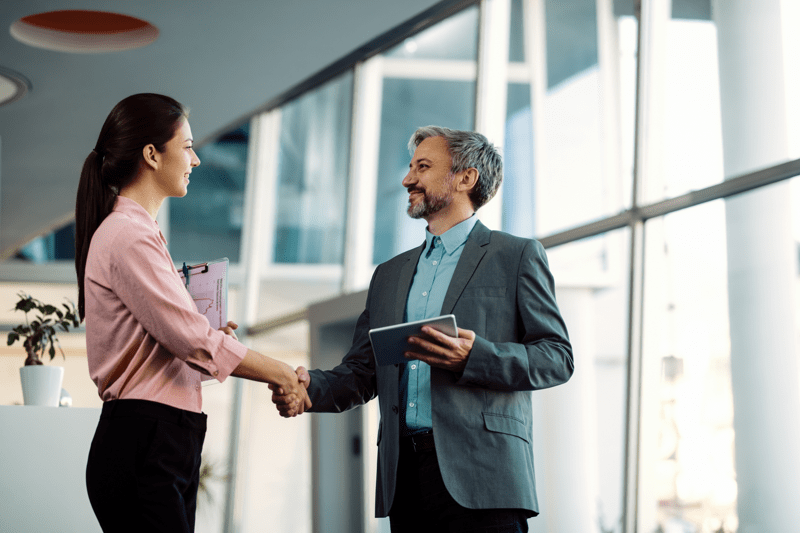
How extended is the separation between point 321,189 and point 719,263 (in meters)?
3.84

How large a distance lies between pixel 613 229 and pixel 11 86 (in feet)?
12.5

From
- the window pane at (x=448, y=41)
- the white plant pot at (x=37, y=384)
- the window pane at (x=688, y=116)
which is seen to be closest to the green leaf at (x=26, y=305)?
the white plant pot at (x=37, y=384)

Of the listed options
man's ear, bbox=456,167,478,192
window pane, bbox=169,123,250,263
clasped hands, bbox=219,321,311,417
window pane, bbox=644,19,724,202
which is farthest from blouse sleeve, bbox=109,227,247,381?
window pane, bbox=169,123,250,263

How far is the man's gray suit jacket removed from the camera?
1.77 meters

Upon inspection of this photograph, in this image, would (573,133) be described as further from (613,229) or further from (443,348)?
(443,348)

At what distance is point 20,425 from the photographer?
2.72 m

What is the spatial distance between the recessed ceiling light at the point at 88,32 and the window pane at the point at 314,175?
6.91 ft

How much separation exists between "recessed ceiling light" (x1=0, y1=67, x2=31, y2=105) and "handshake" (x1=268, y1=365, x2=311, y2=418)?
3.63 meters

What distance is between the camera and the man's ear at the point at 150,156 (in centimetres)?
167

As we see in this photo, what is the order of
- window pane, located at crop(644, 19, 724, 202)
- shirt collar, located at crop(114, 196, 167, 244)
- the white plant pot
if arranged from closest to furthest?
shirt collar, located at crop(114, 196, 167, 244)
the white plant pot
window pane, located at crop(644, 19, 724, 202)

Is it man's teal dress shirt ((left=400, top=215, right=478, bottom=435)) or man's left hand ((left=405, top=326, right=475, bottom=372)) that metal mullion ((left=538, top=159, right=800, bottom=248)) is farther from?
man's left hand ((left=405, top=326, right=475, bottom=372))

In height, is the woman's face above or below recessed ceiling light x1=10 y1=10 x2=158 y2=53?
below

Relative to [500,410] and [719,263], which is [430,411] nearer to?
[500,410]

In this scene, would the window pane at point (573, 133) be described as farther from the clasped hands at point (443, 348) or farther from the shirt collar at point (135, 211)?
the shirt collar at point (135, 211)
